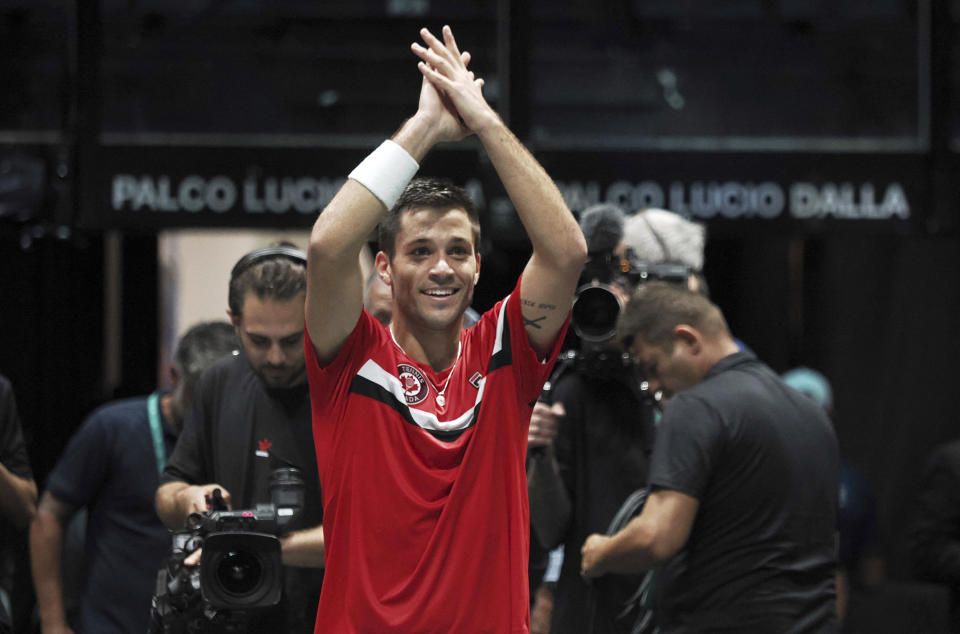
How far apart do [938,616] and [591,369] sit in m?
3.57

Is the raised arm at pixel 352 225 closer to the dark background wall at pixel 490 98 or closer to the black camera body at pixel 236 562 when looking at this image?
the black camera body at pixel 236 562

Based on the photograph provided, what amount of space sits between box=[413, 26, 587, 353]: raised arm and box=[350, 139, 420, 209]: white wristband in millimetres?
162

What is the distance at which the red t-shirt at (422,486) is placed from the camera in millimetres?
2670

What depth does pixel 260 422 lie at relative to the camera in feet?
11.8

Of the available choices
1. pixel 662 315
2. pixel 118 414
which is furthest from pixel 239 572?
pixel 118 414

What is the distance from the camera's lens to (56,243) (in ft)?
22.0

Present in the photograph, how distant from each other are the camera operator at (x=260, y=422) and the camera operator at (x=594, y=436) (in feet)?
2.25

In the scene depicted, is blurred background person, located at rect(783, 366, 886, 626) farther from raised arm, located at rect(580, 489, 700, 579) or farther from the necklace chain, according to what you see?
the necklace chain

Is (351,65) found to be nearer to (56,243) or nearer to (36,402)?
(56,243)

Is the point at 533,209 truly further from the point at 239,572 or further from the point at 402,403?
the point at 239,572

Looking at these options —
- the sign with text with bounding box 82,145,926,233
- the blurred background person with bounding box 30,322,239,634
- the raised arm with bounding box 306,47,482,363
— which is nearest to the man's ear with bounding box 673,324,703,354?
the raised arm with bounding box 306,47,482,363

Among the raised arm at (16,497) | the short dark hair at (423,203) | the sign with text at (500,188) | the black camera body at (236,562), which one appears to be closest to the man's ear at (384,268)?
the short dark hair at (423,203)

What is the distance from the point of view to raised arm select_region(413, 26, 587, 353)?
2711 mm

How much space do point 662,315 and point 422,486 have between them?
1424 millimetres
